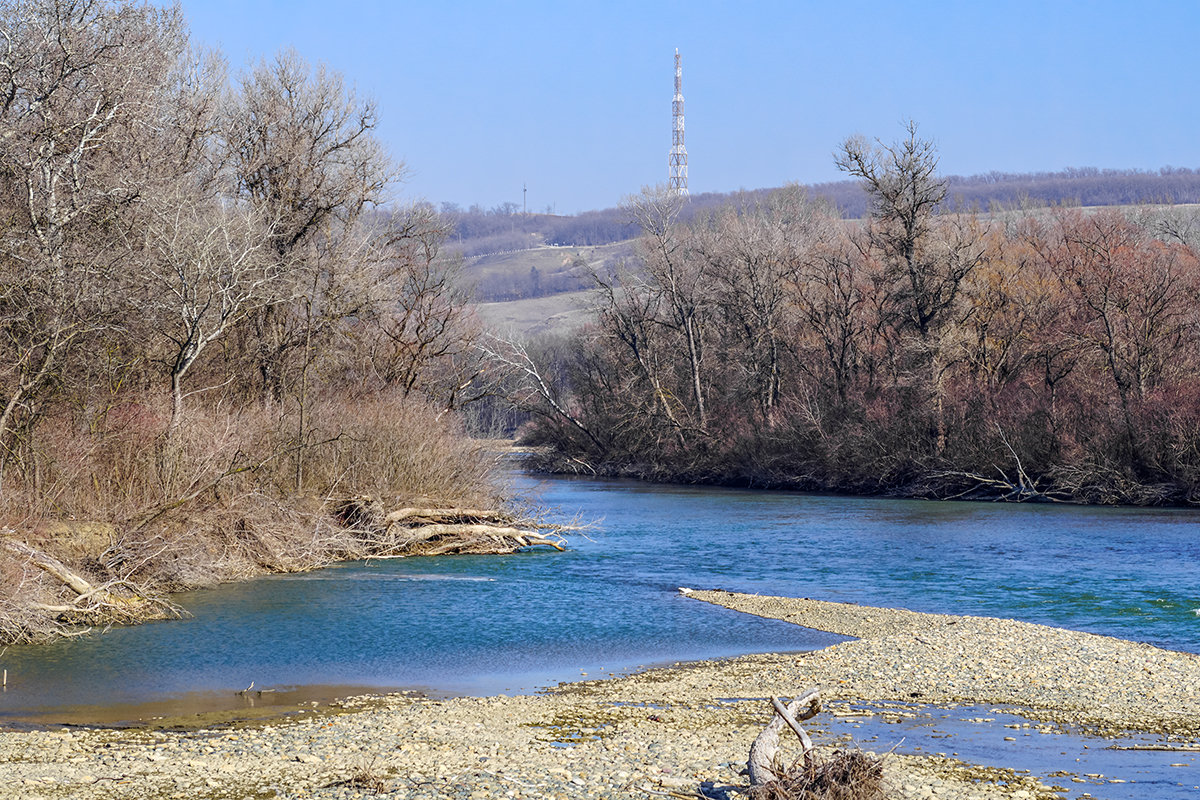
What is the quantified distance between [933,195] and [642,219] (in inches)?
602

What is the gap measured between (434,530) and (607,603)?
27.6 ft

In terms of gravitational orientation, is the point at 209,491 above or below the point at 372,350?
below

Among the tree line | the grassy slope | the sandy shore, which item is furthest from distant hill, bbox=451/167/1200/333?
the sandy shore

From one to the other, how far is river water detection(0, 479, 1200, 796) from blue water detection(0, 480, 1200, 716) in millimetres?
58

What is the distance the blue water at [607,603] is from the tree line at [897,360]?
25.2 ft

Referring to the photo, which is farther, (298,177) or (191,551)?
(298,177)

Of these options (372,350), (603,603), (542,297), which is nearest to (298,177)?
(372,350)

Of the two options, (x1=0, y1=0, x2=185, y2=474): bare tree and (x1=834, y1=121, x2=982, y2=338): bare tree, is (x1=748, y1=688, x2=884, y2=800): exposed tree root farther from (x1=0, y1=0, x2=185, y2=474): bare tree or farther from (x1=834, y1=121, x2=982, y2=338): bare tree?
(x1=834, y1=121, x2=982, y2=338): bare tree

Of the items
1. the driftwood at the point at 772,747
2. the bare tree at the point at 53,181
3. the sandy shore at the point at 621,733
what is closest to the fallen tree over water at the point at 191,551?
the bare tree at the point at 53,181

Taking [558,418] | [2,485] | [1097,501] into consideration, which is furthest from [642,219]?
[2,485]

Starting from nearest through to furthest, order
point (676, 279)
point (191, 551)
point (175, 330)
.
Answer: point (191, 551)
point (175, 330)
point (676, 279)

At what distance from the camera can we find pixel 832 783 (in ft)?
28.7

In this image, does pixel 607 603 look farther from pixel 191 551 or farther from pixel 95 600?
pixel 95 600

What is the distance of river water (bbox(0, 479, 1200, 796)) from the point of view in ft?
51.8
